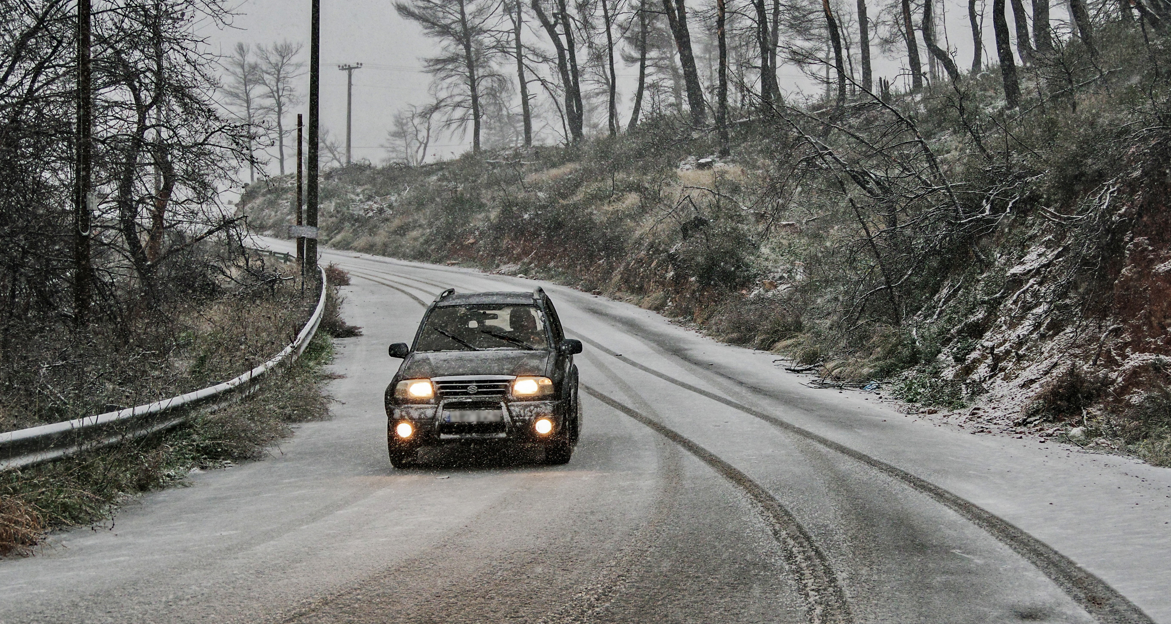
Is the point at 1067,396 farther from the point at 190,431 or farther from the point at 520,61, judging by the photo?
the point at 520,61

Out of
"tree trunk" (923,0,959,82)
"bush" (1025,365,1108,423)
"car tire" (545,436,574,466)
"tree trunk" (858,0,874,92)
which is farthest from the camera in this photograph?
"tree trunk" (858,0,874,92)

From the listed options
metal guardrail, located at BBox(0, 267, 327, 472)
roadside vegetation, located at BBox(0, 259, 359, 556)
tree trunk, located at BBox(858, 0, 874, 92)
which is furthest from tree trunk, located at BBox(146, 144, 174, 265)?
tree trunk, located at BBox(858, 0, 874, 92)

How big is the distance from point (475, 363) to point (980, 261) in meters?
8.07

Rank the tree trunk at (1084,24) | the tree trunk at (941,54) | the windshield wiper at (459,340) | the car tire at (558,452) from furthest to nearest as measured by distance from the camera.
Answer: the tree trunk at (941,54)
the tree trunk at (1084,24)
the windshield wiper at (459,340)
the car tire at (558,452)

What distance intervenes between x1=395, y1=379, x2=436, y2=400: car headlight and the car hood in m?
0.07

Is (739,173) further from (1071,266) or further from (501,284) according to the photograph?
(1071,266)

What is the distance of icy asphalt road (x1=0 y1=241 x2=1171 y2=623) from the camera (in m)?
4.29

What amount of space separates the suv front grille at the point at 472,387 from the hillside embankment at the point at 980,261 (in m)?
5.38

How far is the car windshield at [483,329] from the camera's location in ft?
28.8

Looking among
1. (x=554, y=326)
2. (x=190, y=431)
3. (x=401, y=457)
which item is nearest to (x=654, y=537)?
(x=401, y=457)

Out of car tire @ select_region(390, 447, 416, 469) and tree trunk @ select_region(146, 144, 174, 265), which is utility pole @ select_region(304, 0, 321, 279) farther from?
car tire @ select_region(390, 447, 416, 469)

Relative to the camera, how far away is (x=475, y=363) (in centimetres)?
816

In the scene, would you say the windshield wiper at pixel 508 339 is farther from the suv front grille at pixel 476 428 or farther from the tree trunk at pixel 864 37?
the tree trunk at pixel 864 37

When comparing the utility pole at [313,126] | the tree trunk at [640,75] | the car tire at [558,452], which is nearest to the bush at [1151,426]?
the car tire at [558,452]
